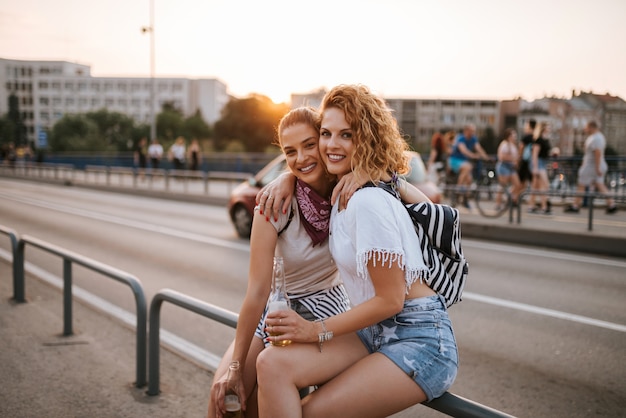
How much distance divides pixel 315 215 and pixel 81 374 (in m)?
2.60

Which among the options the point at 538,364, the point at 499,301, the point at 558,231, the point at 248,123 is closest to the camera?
the point at 538,364

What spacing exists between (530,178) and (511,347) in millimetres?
9223

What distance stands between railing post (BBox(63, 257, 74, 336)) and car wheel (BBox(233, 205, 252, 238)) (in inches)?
238

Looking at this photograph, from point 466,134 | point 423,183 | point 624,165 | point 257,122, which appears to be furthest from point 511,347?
point 257,122

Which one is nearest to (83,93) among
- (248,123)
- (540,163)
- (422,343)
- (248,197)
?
(248,123)

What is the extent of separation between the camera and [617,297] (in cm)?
680

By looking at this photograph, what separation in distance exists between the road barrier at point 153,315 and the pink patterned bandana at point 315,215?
25.7 inches

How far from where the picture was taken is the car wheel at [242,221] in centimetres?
1105

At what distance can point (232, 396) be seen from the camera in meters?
2.30

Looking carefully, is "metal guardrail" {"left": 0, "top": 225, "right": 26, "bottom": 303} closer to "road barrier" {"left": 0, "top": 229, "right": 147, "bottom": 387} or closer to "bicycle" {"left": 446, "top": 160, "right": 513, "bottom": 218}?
"road barrier" {"left": 0, "top": 229, "right": 147, "bottom": 387}

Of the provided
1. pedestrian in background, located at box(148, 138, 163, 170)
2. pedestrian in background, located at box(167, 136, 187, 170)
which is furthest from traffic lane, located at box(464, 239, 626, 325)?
pedestrian in background, located at box(148, 138, 163, 170)

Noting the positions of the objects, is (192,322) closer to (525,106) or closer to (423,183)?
(423,183)

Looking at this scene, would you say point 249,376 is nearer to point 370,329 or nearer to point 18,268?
point 370,329

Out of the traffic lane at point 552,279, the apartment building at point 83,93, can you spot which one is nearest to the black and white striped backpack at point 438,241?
the traffic lane at point 552,279
